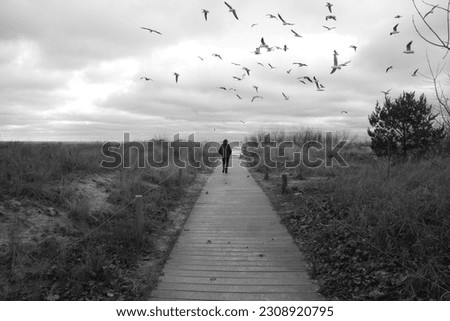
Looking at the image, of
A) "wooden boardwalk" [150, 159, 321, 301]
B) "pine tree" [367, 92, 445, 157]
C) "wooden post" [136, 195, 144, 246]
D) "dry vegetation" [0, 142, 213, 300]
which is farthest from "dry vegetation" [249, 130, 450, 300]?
"pine tree" [367, 92, 445, 157]

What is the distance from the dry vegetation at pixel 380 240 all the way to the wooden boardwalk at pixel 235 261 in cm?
37

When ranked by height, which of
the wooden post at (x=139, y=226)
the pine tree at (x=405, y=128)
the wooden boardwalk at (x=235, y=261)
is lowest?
the wooden boardwalk at (x=235, y=261)

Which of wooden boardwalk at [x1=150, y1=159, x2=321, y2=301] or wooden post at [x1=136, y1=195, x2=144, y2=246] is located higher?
wooden post at [x1=136, y1=195, x2=144, y2=246]

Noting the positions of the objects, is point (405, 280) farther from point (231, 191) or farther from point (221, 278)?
point (231, 191)

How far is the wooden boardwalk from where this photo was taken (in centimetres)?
442

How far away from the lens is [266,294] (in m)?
4.36

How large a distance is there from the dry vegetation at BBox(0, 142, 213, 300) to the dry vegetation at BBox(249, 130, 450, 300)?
2920 mm

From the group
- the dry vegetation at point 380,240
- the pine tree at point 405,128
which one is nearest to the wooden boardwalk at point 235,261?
the dry vegetation at point 380,240

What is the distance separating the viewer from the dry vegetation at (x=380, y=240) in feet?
13.2

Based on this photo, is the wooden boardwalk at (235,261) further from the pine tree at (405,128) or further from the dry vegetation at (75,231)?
the pine tree at (405,128)

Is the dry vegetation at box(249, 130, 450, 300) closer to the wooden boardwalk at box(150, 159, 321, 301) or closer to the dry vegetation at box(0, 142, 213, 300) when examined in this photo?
the wooden boardwalk at box(150, 159, 321, 301)

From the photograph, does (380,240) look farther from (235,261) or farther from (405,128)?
(405,128)

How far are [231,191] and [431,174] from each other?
7.07 m

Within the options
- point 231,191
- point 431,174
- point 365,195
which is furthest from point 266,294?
point 231,191
